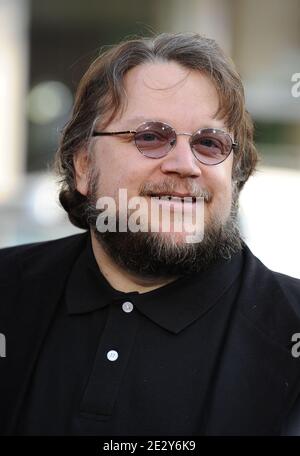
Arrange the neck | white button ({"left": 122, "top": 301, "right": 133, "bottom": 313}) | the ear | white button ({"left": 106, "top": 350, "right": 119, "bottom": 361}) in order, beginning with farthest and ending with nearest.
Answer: the ear, the neck, white button ({"left": 122, "top": 301, "right": 133, "bottom": 313}), white button ({"left": 106, "top": 350, "right": 119, "bottom": 361})

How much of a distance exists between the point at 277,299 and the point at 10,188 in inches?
249

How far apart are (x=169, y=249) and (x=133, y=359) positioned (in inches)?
15.3

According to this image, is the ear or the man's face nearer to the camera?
the man's face

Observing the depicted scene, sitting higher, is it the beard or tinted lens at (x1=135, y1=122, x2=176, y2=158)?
tinted lens at (x1=135, y1=122, x2=176, y2=158)

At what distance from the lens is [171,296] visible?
2.56 metres

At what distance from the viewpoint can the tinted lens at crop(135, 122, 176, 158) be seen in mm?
2562

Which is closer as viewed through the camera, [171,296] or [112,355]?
[112,355]

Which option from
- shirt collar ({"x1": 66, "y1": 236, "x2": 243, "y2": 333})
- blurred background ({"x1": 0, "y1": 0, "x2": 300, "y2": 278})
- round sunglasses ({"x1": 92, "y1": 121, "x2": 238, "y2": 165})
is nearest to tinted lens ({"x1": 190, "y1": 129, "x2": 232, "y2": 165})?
round sunglasses ({"x1": 92, "y1": 121, "x2": 238, "y2": 165})

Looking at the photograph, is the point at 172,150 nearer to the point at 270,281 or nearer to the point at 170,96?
the point at 170,96

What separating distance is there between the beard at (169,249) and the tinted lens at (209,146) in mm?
118

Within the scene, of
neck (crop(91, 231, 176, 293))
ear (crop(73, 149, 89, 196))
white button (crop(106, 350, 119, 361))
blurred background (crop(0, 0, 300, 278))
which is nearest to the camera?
white button (crop(106, 350, 119, 361))

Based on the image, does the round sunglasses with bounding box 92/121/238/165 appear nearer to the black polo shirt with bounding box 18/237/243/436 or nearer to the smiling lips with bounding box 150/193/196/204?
the smiling lips with bounding box 150/193/196/204

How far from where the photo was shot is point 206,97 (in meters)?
2.63

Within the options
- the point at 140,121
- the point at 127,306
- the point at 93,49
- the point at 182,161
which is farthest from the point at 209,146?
the point at 93,49
